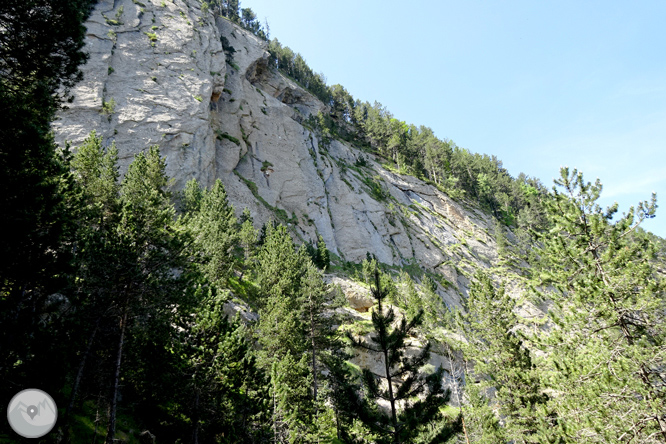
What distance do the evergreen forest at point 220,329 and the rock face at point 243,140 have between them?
2320cm

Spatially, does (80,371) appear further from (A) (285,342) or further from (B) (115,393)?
(A) (285,342)

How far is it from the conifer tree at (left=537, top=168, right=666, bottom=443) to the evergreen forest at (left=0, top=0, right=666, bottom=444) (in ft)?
0.15

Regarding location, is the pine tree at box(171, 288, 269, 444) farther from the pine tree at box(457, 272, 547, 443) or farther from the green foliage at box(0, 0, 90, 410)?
the pine tree at box(457, 272, 547, 443)

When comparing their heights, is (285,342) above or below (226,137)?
below

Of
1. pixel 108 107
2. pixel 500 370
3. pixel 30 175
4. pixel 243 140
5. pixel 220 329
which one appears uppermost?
pixel 500 370

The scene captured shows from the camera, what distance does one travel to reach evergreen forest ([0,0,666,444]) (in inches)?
369

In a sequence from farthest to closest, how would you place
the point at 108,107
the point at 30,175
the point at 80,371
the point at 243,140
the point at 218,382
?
the point at 243,140 < the point at 108,107 < the point at 218,382 < the point at 80,371 < the point at 30,175

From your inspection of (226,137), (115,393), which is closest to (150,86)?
(226,137)

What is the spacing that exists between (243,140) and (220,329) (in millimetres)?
52887

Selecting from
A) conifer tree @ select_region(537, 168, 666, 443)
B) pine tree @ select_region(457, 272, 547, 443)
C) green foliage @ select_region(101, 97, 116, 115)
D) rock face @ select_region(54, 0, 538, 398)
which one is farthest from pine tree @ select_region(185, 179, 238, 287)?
conifer tree @ select_region(537, 168, 666, 443)

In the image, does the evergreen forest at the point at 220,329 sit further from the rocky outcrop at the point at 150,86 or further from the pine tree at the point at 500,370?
the rocky outcrop at the point at 150,86

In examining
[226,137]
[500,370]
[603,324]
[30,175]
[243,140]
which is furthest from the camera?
[243,140]

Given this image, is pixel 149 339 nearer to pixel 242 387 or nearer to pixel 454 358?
pixel 242 387

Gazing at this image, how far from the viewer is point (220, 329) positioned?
49.5 feet
